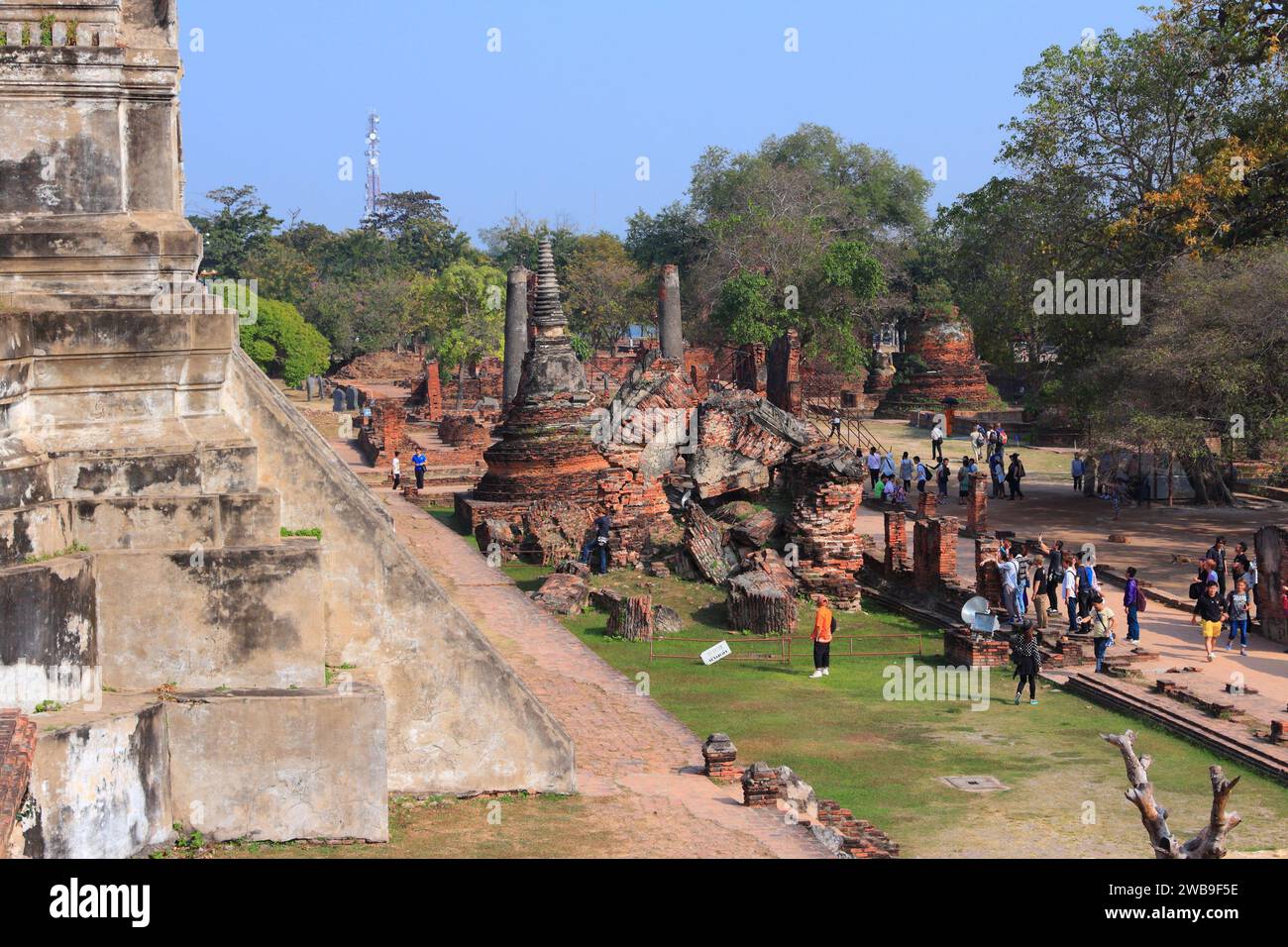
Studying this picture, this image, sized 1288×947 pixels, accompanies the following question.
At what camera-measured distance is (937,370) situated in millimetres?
48031

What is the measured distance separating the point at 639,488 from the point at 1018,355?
13.4 m

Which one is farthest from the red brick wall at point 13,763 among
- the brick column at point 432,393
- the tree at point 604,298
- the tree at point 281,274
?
→ the tree at point 604,298

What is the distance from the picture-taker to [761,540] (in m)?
21.0

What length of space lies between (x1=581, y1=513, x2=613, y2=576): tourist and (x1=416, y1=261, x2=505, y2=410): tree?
1123 inches

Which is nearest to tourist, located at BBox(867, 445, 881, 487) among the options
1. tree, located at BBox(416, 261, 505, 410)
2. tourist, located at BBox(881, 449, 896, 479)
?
tourist, located at BBox(881, 449, 896, 479)

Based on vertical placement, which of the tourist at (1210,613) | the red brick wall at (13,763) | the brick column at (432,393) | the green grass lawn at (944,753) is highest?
the brick column at (432,393)

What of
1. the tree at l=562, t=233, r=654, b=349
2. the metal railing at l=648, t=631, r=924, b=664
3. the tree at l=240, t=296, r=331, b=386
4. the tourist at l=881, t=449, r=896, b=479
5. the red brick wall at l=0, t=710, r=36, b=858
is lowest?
the metal railing at l=648, t=631, r=924, b=664

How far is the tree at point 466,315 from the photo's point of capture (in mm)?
Answer: 51188

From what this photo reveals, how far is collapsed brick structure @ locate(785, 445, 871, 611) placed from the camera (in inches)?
806

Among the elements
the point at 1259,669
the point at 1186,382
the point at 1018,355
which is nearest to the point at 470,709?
the point at 1259,669

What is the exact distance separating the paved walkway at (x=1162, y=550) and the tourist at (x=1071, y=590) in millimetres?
746

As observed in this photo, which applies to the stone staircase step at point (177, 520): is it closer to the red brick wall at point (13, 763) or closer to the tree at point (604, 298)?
the red brick wall at point (13, 763)

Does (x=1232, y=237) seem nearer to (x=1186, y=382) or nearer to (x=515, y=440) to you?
(x=1186, y=382)

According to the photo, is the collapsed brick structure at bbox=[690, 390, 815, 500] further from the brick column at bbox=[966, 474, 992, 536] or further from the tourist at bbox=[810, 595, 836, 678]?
the tourist at bbox=[810, 595, 836, 678]
